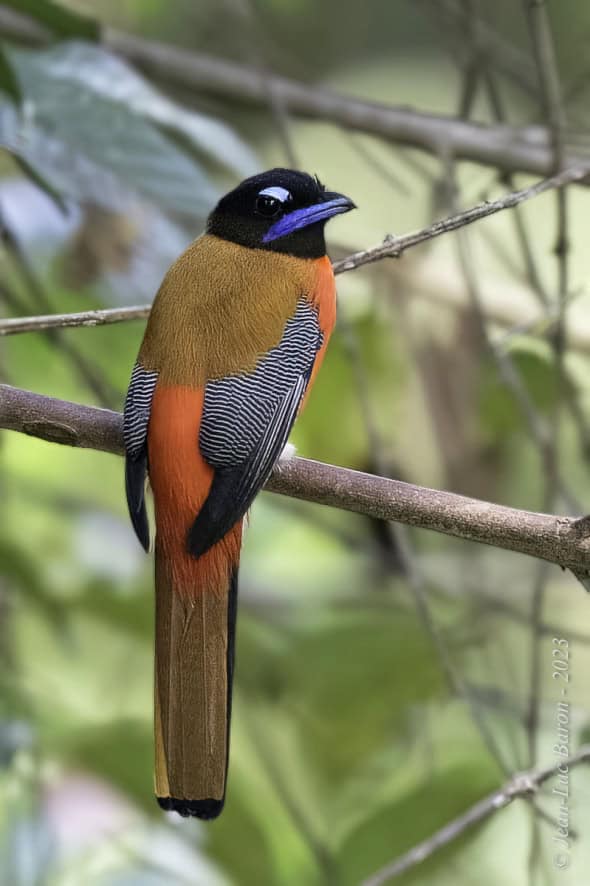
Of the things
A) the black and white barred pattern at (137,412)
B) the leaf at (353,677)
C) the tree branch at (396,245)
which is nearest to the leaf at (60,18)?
the tree branch at (396,245)

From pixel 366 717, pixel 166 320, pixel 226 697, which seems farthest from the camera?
pixel 366 717

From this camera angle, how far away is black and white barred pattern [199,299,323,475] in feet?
7.47

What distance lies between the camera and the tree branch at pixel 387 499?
192 cm

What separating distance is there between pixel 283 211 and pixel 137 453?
0.79 meters

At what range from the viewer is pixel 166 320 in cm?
247

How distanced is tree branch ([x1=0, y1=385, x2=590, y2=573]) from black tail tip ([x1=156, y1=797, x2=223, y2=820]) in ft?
1.87

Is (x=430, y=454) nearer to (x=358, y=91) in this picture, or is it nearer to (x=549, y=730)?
(x=549, y=730)

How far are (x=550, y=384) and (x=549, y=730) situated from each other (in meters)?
0.97

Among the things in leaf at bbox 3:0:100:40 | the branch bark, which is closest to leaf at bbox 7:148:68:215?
leaf at bbox 3:0:100:40

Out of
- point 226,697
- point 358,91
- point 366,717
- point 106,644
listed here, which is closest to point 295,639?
point 366,717

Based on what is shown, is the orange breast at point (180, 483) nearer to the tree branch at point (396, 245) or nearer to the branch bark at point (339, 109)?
the tree branch at point (396, 245)

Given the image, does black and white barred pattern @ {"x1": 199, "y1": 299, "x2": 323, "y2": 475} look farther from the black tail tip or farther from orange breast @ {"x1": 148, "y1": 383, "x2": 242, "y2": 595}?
the black tail tip

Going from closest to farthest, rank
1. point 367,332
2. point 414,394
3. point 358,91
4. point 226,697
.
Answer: point 226,697, point 367,332, point 414,394, point 358,91

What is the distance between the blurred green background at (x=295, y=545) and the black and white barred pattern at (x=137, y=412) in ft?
A: 1.53
